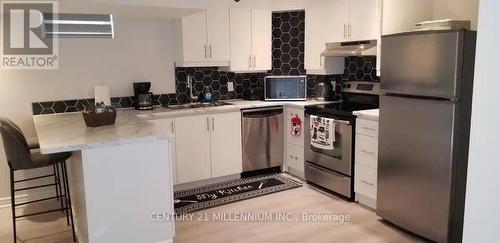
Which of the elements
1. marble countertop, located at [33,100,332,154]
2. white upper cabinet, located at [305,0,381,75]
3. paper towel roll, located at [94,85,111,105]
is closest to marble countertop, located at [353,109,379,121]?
white upper cabinet, located at [305,0,381,75]

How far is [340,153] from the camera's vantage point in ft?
12.7

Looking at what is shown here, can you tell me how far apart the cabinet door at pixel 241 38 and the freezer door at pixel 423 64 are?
1877 mm

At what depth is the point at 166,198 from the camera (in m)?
2.83

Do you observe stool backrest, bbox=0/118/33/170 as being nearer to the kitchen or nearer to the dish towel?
the kitchen

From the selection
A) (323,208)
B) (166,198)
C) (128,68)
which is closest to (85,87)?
(128,68)

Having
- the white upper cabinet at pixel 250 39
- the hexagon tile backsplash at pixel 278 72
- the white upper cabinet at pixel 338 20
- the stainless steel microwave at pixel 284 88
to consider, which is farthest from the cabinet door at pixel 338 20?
the white upper cabinet at pixel 250 39

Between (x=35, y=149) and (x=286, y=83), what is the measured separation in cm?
281

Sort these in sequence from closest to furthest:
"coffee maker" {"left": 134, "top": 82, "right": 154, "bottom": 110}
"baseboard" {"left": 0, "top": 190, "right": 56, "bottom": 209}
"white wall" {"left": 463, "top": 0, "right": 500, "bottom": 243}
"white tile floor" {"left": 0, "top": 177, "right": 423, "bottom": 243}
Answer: "white wall" {"left": 463, "top": 0, "right": 500, "bottom": 243} < "white tile floor" {"left": 0, "top": 177, "right": 423, "bottom": 243} < "baseboard" {"left": 0, "top": 190, "right": 56, "bottom": 209} < "coffee maker" {"left": 134, "top": 82, "right": 154, "bottom": 110}

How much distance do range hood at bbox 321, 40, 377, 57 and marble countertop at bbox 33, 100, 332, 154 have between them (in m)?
1.42

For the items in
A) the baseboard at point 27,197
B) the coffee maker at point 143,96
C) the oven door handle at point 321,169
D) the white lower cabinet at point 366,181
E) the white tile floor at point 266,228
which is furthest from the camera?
the coffee maker at point 143,96

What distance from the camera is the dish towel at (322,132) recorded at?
154 inches

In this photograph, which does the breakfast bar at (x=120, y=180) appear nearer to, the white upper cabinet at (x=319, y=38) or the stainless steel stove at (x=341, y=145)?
the stainless steel stove at (x=341, y=145)

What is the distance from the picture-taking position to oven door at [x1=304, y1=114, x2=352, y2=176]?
3.75 metres

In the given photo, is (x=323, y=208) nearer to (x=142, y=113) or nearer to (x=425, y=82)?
(x=425, y=82)
